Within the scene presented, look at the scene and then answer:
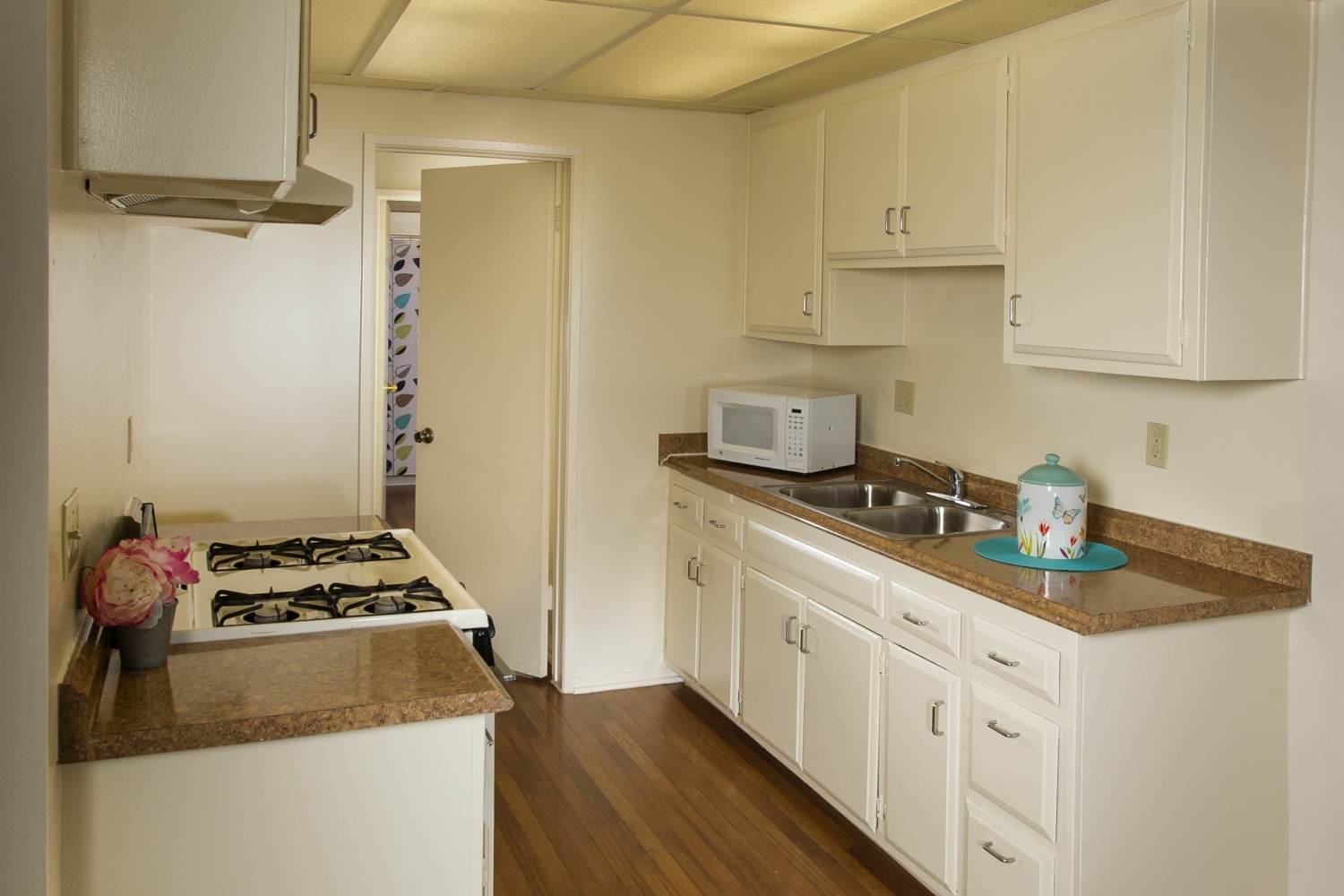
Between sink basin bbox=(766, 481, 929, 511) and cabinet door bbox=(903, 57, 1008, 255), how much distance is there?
0.82 meters

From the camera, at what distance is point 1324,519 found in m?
2.41

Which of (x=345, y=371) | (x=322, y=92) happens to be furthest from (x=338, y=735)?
(x=322, y=92)

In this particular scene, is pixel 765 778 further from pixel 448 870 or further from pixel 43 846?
pixel 43 846

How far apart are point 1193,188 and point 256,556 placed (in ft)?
7.23

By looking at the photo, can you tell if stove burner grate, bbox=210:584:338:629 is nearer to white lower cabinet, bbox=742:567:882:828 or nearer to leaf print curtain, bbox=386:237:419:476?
white lower cabinet, bbox=742:567:882:828

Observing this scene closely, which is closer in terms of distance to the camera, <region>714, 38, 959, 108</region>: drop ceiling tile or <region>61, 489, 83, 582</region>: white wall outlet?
<region>61, 489, 83, 582</region>: white wall outlet

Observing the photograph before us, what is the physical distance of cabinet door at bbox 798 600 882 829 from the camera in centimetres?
301

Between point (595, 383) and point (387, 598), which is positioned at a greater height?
point (595, 383)

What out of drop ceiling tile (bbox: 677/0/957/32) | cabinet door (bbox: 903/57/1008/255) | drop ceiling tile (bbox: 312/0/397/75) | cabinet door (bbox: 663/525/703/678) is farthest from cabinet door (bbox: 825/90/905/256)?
drop ceiling tile (bbox: 312/0/397/75)

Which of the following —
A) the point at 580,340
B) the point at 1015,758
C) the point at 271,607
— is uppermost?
the point at 580,340

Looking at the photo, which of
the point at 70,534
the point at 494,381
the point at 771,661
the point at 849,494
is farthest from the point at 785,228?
the point at 70,534

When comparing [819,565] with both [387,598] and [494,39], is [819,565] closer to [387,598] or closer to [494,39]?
[387,598]

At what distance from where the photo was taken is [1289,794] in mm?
2518

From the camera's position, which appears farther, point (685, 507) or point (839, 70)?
point (685, 507)
